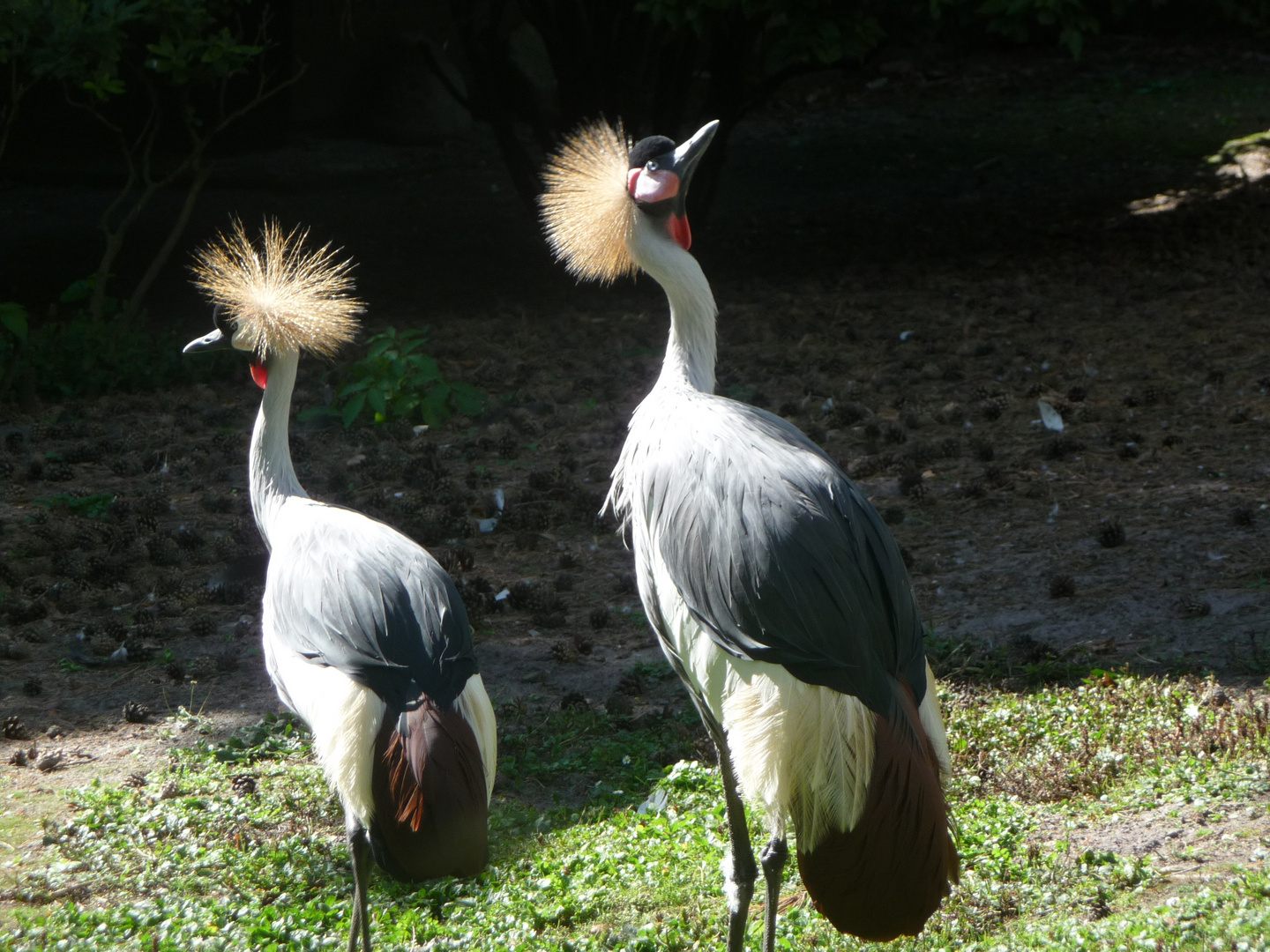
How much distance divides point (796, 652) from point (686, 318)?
43.4 inches

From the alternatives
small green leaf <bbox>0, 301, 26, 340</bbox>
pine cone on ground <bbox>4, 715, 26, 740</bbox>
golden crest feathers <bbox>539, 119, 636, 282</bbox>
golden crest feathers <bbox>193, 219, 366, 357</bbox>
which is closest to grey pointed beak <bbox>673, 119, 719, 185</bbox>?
golden crest feathers <bbox>539, 119, 636, 282</bbox>

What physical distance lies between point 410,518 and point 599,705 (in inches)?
73.3

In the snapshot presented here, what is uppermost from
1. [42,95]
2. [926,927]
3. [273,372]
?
[42,95]

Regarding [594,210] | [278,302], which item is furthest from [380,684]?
[278,302]

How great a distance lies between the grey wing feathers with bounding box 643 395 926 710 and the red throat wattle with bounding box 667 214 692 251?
0.69 metres

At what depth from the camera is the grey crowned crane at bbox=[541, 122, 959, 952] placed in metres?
2.85

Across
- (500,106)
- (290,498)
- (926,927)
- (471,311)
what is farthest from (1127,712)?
(500,106)

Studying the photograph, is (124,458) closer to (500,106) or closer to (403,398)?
(403,398)

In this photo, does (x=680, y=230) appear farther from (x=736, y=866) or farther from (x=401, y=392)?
(x=401, y=392)

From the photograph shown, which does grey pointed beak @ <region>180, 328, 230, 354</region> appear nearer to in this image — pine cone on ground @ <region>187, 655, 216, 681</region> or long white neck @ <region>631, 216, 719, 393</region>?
pine cone on ground @ <region>187, 655, 216, 681</region>

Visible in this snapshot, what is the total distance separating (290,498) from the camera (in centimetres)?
431

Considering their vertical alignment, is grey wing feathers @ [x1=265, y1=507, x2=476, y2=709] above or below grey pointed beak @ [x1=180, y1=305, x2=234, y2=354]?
below

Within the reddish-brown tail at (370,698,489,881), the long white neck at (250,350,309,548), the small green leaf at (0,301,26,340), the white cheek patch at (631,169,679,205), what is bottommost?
the reddish-brown tail at (370,698,489,881)

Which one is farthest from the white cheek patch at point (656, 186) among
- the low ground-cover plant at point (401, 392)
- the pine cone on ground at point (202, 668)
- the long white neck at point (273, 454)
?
the low ground-cover plant at point (401, 392)
